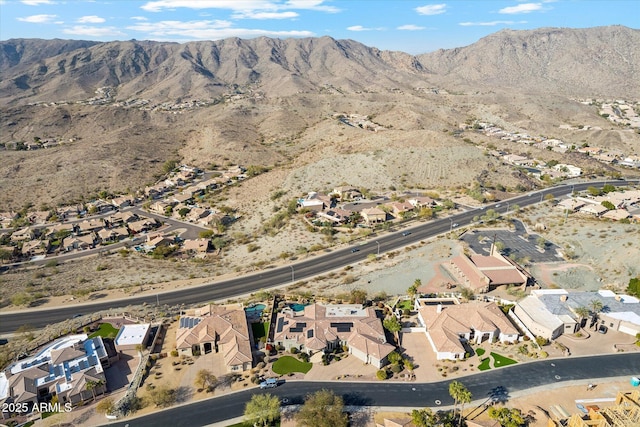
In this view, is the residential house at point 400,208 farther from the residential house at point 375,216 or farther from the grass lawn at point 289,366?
the grass lawn at point 289,366

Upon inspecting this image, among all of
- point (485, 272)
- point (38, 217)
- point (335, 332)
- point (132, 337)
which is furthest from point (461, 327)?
point (38, 217)

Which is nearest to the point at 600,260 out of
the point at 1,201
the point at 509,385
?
the point at 509,385

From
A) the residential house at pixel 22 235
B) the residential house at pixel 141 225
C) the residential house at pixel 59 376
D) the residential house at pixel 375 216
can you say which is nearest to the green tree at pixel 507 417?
the residential house at pixel 59 376

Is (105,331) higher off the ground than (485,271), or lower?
lower

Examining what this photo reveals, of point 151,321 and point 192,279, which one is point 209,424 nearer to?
point 151,321

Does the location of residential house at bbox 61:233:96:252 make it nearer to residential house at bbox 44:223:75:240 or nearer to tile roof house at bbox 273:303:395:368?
residential house at bbox 44:223:75:240

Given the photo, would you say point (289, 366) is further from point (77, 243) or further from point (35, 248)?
point (35, 248)

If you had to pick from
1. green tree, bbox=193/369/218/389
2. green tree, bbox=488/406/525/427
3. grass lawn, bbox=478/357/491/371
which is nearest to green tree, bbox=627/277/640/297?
grass lawn, bbox=478/357/491/371
